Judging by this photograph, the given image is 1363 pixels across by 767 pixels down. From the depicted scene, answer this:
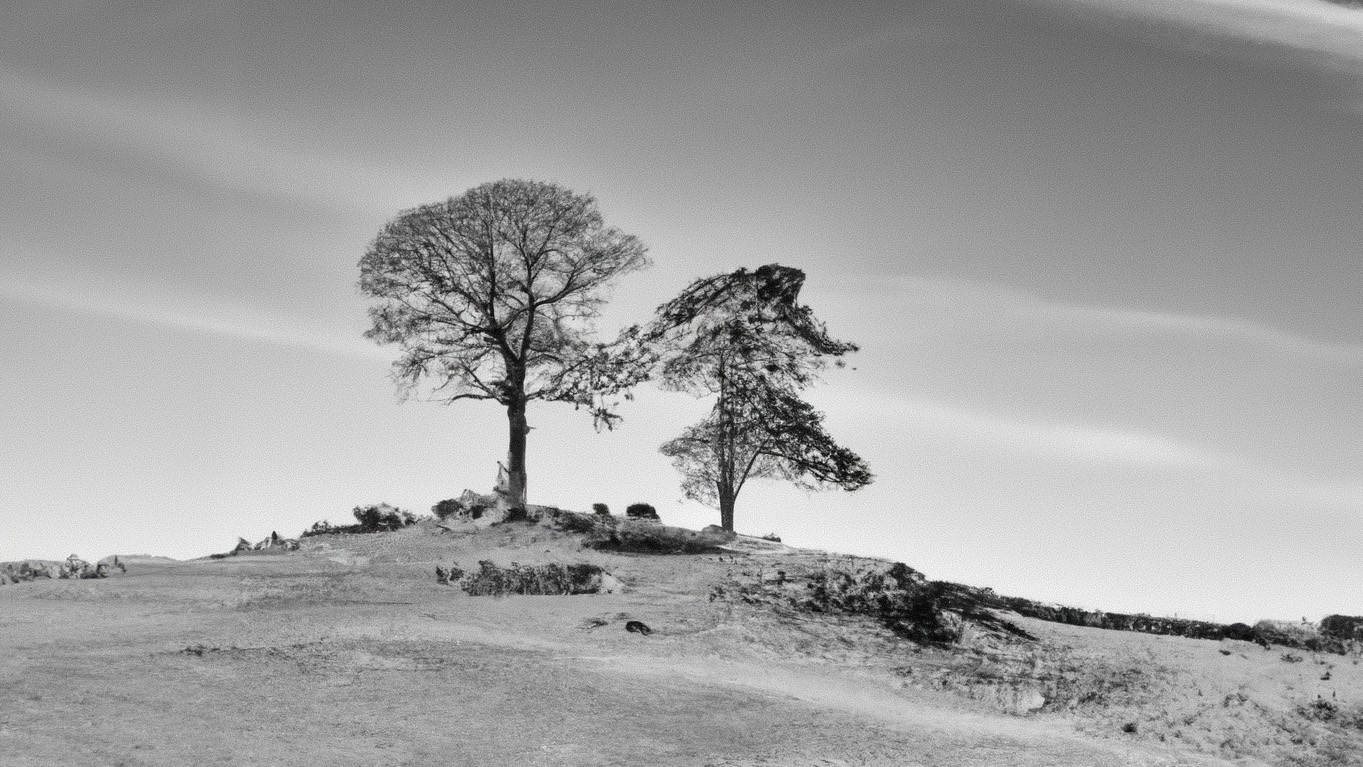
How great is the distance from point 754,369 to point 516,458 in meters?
7.09

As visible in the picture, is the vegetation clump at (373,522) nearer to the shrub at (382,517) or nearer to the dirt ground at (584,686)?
the shrub at (382,517)

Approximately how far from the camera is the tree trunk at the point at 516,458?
30047 millimetres

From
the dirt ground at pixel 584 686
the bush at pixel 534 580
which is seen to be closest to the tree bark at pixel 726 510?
the bush at pixel 534 580

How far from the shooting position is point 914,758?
10.2 m

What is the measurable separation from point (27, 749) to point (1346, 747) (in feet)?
43.8

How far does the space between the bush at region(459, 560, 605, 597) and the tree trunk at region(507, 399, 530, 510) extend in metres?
11.2

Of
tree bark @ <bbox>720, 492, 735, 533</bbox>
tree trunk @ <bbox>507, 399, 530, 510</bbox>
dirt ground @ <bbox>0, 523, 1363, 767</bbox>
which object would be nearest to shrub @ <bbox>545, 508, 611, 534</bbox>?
tree trunk @ <bbox>507, 399, 530, 510</bbox>

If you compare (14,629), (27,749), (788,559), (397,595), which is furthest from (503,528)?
(27,749)

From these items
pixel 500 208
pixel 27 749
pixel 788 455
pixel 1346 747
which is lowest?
pixel 1346 747

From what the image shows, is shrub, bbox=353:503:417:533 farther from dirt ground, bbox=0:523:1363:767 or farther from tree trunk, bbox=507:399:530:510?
dirt ground, bbox=0:523:1363:767

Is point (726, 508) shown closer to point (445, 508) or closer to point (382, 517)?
point (445, 508)

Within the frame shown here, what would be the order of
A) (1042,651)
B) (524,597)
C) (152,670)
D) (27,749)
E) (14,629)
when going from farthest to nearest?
1. (524,597)
2. (1042,651)
3. (14,629)
4. (152,670)
5. (27,749)

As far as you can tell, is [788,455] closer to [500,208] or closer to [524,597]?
[500,208]

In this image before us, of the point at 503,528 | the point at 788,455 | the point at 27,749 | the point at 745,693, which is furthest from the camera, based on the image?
the point at 788,455
